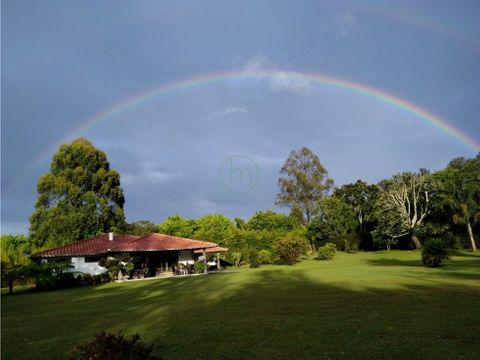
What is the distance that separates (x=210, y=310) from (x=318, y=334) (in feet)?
14.7

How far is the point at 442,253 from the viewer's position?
20.4 m

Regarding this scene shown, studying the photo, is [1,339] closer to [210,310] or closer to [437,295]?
[210,310]

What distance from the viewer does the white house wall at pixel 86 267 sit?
27.2 m

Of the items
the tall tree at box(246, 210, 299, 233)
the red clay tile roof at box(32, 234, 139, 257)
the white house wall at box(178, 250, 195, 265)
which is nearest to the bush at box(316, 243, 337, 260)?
the white house wall at box(178, 250, 195, 265)

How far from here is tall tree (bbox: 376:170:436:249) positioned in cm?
3759

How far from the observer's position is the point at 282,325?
830 cm

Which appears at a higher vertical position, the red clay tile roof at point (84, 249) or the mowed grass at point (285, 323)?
the red clay tile roof at point (84, 249)

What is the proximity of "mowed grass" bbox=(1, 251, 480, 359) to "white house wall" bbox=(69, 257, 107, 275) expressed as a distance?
43.4 feet

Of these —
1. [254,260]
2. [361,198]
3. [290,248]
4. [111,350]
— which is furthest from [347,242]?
[111,350]

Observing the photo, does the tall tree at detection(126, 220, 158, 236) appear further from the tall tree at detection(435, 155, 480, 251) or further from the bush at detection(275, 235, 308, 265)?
the tall tree at detection(435, 155, 480, 251)

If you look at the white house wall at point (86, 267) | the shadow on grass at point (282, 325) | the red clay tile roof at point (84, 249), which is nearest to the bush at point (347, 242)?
the red clay tile roof at point (84, 249)

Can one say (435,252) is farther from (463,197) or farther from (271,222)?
(271,222)

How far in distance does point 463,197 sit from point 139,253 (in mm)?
29692

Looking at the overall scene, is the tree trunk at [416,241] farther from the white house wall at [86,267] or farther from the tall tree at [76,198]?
the tall tree at [76,198]
